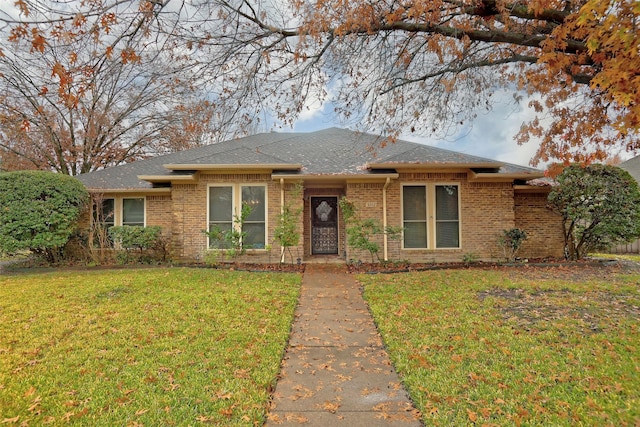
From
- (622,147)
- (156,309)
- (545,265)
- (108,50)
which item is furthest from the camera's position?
(545,265)

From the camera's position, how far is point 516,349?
444 centimetres

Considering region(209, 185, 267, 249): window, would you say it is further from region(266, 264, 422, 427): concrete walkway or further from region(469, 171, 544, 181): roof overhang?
region(469, 171, 544, 181): roof overhang

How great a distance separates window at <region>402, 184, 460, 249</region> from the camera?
452 inches

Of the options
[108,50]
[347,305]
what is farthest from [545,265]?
[108,50]

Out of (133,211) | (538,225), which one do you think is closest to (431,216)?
(538,225)

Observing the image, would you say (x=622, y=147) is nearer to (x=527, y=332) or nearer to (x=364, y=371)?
(x=527, y=332)

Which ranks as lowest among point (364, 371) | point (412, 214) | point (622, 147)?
point (364, 371)

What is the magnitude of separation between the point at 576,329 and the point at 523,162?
9.07 metres

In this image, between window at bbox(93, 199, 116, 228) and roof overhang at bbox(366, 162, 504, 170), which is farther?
window at bbox(93, 199, 116, 228)

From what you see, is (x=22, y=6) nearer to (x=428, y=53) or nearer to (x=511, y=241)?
(x=428, y=53)

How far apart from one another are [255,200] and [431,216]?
5.72 metres

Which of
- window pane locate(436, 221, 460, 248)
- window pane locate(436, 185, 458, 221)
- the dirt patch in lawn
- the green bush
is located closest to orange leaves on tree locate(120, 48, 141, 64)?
the dirt patch in lawn

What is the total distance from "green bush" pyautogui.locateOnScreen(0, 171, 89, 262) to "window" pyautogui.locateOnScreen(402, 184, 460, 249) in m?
10.5

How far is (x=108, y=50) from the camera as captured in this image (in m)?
4.23
